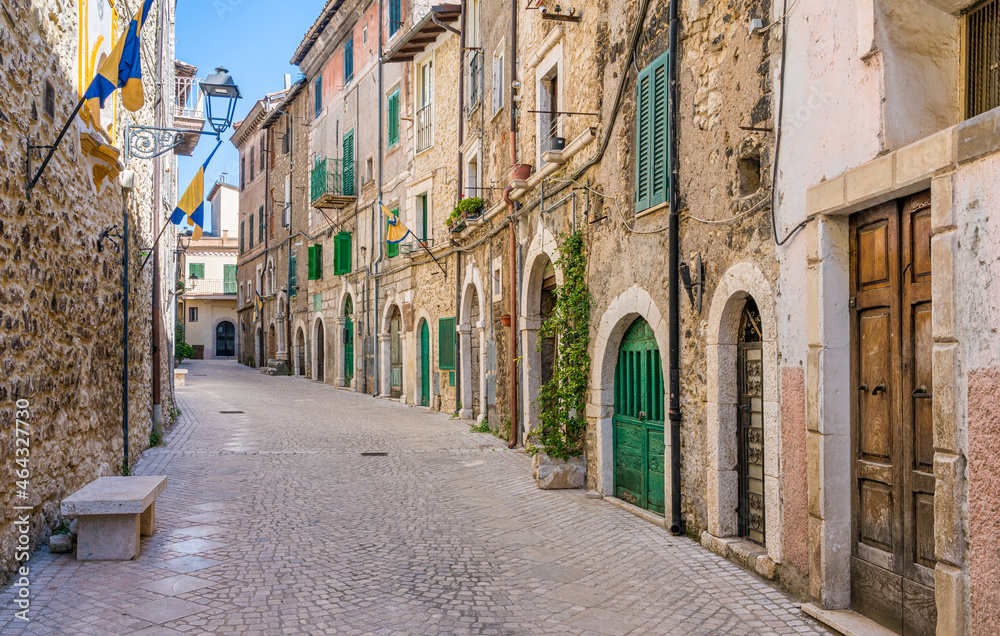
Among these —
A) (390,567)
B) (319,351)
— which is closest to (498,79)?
(390,567)

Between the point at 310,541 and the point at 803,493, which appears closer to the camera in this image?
the point at 803,493

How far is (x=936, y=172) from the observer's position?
3889mm

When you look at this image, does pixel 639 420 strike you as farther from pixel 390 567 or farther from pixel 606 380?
pixel 390 567

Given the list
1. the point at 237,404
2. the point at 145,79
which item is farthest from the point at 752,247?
the point at 237,404

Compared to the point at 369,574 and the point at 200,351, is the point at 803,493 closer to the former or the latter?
the point at 369,574

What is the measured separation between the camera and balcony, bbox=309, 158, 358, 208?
24188 mm

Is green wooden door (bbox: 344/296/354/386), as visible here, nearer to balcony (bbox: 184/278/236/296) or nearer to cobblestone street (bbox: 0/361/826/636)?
cobblestone street (bbox: 0/361/826/636)

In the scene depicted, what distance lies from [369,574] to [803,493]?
3.01 meters

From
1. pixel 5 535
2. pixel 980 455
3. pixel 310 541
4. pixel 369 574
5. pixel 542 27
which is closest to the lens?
pixel 980 455

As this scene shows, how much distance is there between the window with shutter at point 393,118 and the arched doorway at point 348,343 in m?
6.19

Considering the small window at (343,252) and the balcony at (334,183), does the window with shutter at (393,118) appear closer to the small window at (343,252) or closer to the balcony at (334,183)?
the balcony at (334,183)

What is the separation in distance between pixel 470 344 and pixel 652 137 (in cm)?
934

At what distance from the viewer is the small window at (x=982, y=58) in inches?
164

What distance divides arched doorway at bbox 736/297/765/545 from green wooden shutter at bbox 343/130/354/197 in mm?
19647
